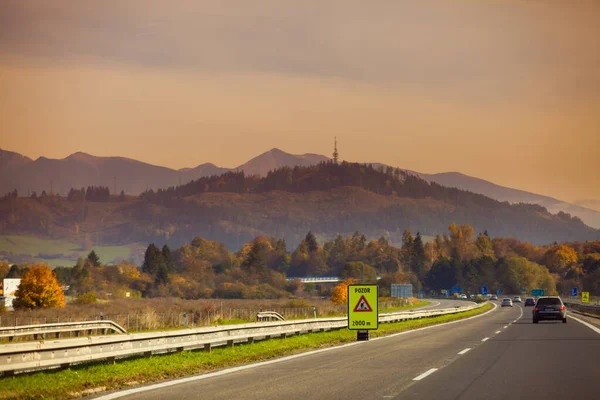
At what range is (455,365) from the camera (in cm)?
1998

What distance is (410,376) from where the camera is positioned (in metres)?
17.5

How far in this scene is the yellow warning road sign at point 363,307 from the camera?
30.4 m

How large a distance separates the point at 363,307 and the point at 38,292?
373 feet

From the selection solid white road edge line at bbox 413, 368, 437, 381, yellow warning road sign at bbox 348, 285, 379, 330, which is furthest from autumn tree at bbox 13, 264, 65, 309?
solid white road edge line at bbox 413, 368, 437, 381

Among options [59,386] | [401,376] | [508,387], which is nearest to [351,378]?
[401,376]

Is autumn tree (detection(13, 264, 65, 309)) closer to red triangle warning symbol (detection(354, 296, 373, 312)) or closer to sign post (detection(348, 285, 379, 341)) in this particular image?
sign post (detection(348, 285, 379, 341))

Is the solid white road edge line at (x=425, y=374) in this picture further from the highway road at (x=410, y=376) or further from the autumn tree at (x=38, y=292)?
the autumn tree at (x=38, y=292)

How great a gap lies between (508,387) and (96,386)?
768 cm

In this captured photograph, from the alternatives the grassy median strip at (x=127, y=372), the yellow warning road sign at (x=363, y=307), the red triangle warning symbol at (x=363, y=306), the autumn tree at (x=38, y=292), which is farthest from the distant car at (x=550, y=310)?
the autumn tree at (x=38, y=292)

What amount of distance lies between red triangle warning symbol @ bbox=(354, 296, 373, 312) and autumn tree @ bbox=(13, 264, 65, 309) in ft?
367

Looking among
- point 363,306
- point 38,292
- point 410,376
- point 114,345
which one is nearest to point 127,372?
point 114,345

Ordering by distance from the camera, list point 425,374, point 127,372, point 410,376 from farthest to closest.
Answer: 1. point 127,372
2. point 425,374
3. point 410,376

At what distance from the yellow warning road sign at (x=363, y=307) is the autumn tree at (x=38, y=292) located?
112 meters

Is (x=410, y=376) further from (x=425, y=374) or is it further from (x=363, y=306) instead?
(x=363, y=306)
